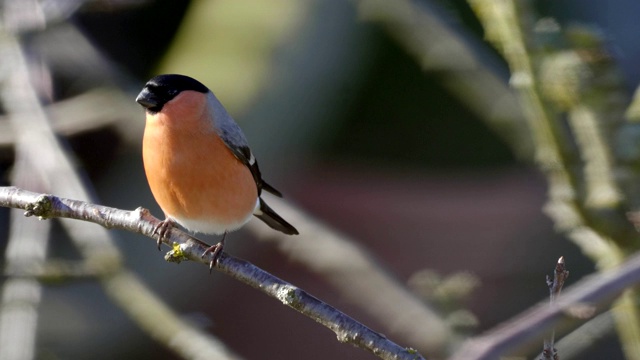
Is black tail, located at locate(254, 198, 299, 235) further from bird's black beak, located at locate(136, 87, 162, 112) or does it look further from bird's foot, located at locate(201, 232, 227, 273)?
bird's foot, located at locate(201, 232, 227, 273)

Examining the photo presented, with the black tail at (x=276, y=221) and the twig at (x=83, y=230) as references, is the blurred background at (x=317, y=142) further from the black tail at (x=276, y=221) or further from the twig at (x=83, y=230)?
the black tail at (x=276, y=221)

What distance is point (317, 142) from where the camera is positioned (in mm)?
5410

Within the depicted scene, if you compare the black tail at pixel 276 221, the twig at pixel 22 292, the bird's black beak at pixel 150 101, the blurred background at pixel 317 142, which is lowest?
the twig at pixel 22 292

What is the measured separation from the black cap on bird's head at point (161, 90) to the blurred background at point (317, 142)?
0.85 meters

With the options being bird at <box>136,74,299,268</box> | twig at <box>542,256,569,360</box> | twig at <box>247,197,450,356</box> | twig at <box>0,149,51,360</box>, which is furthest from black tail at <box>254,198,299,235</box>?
twig at <box>542,256,569,360</box>

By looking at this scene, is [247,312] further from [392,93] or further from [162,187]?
[162,187]

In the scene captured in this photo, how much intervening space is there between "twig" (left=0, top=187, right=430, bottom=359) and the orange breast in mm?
290

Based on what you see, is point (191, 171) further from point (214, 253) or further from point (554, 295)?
point (554, 295)

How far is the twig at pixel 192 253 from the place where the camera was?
1571mm

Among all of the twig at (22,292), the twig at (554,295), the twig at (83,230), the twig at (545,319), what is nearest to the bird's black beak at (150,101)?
the twig at (83,230)

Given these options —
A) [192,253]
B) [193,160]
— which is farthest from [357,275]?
[192,253]

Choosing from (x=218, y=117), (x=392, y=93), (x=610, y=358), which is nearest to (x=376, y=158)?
(x=392, y=93)

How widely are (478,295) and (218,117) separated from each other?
3.60m

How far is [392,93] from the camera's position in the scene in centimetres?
671
